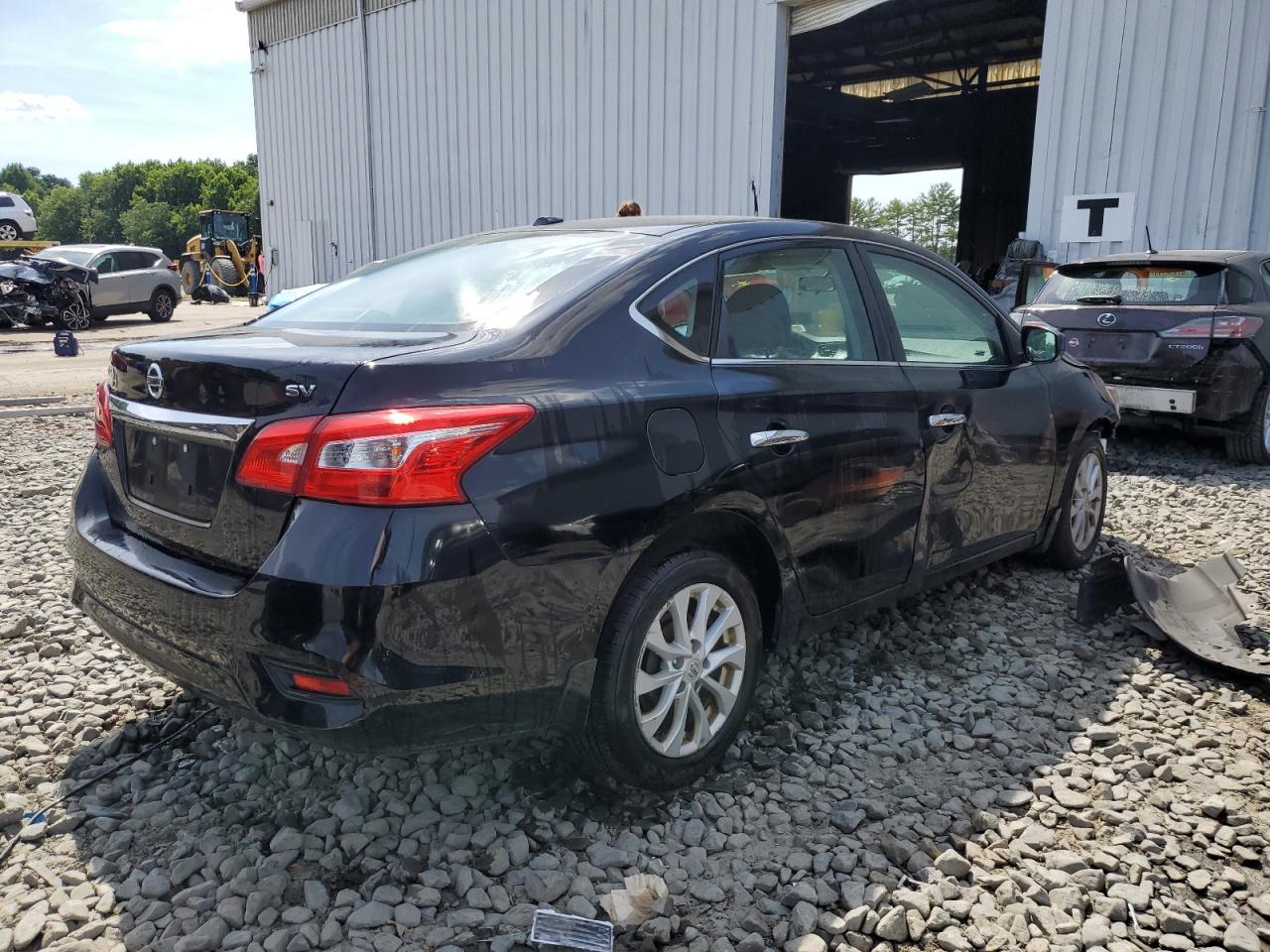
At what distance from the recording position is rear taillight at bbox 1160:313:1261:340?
278 inches

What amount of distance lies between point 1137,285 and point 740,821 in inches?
255

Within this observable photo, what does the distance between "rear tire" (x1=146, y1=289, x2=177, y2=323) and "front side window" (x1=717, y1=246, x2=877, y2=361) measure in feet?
67.2

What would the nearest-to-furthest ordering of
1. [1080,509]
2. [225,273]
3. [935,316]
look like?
[935,316] < [1080,509] < [225,273]

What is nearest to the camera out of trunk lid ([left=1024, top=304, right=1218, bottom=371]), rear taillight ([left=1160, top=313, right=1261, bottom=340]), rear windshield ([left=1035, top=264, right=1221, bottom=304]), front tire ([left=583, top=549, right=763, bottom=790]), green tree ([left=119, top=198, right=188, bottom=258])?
front tire ([left=583, top=549, right=763, bottom=790])

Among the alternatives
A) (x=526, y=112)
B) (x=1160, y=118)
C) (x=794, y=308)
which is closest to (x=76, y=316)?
(x=526, y=112)

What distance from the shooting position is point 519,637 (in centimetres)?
229

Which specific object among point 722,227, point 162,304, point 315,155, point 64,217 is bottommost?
point 162,304

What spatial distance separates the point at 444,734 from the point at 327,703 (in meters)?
0.28

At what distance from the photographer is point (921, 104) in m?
28.4

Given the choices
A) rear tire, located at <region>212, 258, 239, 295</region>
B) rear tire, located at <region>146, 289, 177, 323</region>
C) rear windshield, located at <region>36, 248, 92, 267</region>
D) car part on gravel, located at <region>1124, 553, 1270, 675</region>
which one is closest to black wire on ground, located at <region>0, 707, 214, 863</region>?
car part on gravel, located at <region>1124, 553, 1270, 675</region>

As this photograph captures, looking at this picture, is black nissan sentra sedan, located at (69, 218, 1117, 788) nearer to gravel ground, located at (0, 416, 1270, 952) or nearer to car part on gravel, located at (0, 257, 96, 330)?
gravel ground, located at (0, 416, 1270, 952)

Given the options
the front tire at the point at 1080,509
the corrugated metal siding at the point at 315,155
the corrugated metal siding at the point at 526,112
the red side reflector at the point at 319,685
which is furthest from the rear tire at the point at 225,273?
the red side reflector at the point at 319,685

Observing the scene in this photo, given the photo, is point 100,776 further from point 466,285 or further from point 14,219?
point 14,219

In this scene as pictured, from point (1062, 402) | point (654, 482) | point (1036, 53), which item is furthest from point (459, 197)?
point (654, 482)
